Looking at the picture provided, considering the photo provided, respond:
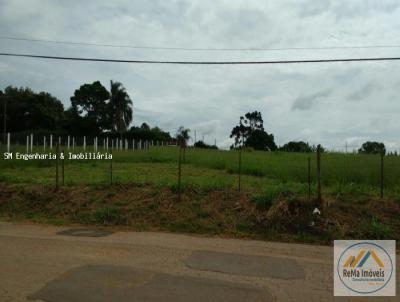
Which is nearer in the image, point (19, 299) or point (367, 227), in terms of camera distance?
point (19, 299)

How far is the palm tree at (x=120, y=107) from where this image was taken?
235 feet

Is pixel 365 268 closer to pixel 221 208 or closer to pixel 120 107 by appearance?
pixel 221 208

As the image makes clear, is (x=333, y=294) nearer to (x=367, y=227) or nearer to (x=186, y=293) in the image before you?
(x=186, y=293)

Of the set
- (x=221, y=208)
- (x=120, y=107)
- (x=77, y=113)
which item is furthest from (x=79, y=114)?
(x=221, y=208)

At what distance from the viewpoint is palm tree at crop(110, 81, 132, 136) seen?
71.6 meters

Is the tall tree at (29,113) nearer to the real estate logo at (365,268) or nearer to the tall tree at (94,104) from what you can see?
the tall tree at (94,104)

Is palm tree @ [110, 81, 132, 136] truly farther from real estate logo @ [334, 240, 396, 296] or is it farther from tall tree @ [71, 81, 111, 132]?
real estate logo @ [334, 240, 396, 296]

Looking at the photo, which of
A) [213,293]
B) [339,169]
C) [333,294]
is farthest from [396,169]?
[213,293]

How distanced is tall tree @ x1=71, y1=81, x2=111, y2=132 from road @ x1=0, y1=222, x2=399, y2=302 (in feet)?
228

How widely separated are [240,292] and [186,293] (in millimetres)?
712

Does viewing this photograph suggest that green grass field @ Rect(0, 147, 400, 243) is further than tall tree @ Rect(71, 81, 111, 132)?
No

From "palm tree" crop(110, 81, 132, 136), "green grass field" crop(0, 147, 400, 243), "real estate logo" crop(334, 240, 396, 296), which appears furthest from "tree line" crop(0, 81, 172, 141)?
"real estate logo" crop(334, 240, 396, 296)

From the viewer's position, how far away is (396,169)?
15617 mm

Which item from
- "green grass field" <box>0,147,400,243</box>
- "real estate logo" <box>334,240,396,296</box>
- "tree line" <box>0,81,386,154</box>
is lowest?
"real estate logo" <box>334,240,396,296</box>
